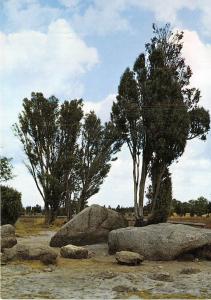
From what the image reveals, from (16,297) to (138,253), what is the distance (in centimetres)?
627

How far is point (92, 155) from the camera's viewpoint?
3950cm

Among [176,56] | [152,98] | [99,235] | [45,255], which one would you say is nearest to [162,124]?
[152,98]

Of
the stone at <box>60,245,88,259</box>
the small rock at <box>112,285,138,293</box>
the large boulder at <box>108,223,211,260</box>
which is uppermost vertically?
the large boulder at <box>108,223,211,260</box>

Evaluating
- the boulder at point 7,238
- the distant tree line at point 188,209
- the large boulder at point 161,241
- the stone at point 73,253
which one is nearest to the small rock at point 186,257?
the large boulder at point 161,241

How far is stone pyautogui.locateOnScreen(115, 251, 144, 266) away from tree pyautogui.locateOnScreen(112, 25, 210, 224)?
13003 mm

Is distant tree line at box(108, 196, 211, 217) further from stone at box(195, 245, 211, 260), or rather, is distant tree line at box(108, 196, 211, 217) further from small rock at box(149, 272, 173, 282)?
small rock at box(149, 272, 173, 282)

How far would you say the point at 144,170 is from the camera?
91.9 ft

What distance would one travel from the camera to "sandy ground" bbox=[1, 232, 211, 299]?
9.96m

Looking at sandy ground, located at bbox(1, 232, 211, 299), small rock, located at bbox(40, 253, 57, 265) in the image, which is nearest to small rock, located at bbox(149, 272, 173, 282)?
sandy ground, located at bbox(1, 232, 211, 299)

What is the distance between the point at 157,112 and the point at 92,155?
13878mm

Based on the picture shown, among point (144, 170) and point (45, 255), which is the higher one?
point (144, 170)

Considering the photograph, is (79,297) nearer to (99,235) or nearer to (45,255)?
(45,255)

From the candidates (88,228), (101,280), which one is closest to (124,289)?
(101,280)

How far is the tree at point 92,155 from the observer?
39000mm
